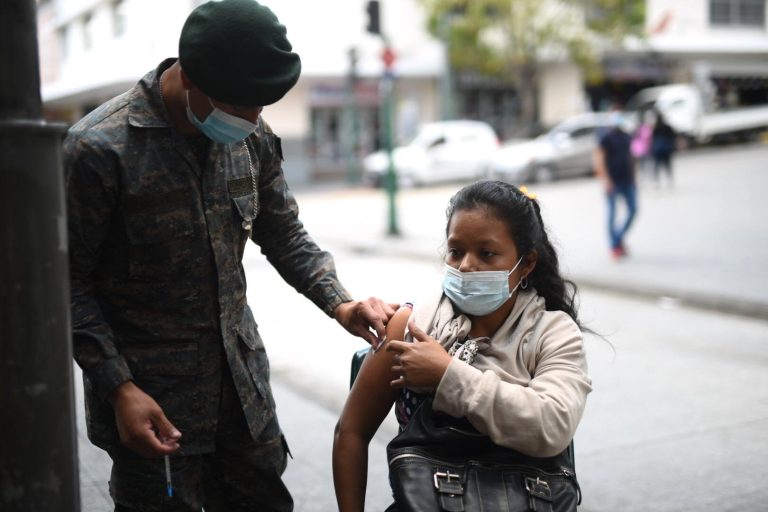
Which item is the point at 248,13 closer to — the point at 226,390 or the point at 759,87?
the point at 226,390

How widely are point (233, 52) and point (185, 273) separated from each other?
1.88 ft

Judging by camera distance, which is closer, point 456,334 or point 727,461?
point 456,334

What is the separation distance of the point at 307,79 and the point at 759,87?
20146 mm

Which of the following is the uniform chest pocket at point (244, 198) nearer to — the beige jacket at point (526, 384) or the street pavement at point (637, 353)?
the beige jacket at point (526, 384)

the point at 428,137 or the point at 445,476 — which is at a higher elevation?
the point at 428,137

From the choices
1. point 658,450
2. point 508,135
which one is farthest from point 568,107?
point 658,450

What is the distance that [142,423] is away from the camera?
211 centimetres

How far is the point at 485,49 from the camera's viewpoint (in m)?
29.8

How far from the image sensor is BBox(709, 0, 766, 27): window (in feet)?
126

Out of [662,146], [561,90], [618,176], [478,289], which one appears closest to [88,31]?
[561,90]

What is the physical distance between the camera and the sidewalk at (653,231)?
9102mm

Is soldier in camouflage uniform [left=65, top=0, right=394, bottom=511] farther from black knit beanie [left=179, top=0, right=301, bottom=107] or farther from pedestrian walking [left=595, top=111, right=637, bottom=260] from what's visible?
pedestrian walking [left=595, top=111, right=637, bottom=260]

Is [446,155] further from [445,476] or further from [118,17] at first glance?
[445,476]

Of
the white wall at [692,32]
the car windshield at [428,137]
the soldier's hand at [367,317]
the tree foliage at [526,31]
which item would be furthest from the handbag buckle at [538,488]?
the white wall at [692,32]
